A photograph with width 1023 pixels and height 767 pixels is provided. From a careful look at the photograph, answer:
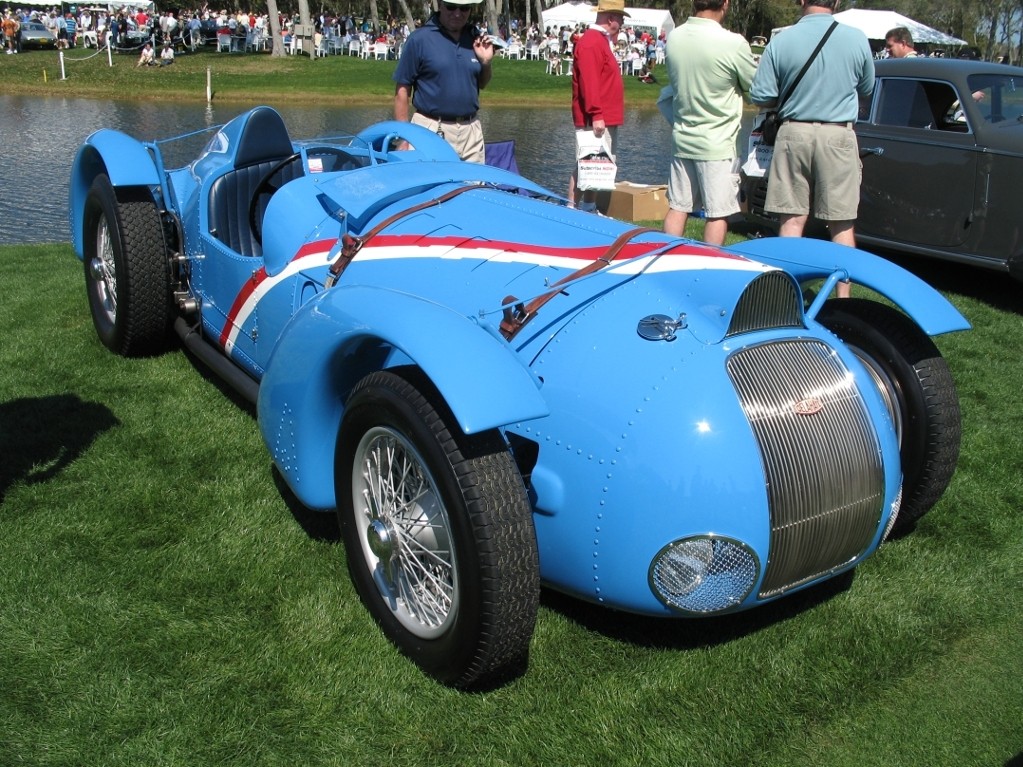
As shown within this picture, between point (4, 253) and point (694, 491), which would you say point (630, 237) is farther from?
point (4, 253)

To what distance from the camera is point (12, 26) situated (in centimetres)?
3453

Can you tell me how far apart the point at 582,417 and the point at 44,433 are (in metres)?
2.73

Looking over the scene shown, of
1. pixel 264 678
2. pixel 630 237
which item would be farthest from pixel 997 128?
pixel 264 678

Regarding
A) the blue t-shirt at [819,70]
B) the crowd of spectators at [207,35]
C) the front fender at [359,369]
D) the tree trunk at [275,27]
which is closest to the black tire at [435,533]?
the front fender at [359,369]

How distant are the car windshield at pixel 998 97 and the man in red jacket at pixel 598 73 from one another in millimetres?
2684

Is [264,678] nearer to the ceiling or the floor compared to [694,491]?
nearer to the floor

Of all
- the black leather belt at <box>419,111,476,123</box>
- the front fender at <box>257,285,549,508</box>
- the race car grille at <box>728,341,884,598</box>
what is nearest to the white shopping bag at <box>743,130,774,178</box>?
the black leather belt at <box>419,111,476,123</box>

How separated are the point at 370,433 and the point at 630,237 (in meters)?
1.10

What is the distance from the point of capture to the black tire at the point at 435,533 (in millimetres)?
2330

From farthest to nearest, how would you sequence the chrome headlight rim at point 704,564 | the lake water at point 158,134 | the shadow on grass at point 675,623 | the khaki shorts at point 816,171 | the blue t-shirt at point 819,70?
the lake water at point 158,134 < the khaki shorts at point 816,171 < the blue t-shirt at point 819,70 < the shadow on grass at point 675,623 < the chrome headlight rim at point 704,564

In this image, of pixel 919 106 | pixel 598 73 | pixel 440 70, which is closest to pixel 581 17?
pixel 919 106

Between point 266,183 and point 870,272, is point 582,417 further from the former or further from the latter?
point 266,183

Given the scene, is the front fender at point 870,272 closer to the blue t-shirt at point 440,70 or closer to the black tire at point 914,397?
the black tire at point 914,397

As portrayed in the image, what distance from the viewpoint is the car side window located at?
23.4 feet
